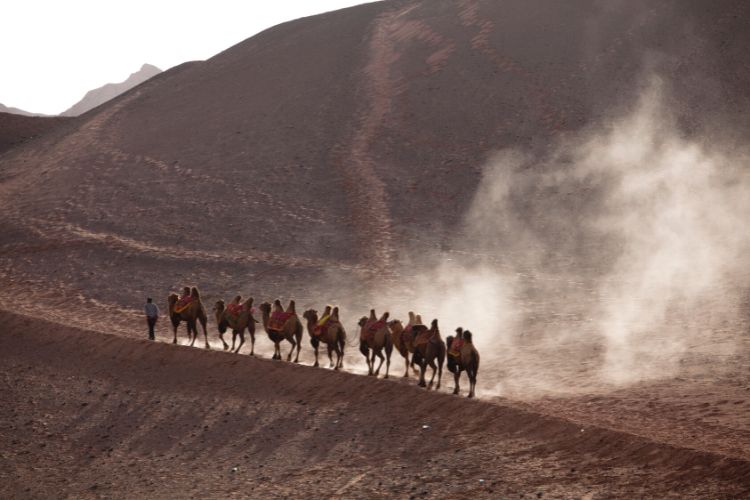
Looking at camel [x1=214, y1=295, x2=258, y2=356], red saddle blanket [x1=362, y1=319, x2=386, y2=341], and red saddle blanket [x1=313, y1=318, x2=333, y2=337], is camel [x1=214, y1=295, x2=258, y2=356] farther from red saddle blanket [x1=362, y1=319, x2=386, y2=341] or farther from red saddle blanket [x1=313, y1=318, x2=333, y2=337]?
red saddle blanket [x1=362, y1=319, x2=386, y2=341]

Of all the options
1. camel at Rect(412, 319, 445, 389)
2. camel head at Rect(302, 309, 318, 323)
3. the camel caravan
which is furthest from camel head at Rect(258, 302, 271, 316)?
camel at Rect(412, 319, 445, 389)

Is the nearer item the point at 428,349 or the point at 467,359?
the point at 467,359

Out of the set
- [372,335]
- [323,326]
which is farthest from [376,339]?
[323,326]

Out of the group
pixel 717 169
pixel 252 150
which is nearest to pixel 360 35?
pixel 252 150

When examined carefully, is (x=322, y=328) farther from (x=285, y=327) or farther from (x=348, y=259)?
Result: (x=348, y=259)

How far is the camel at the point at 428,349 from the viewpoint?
68.6 ft

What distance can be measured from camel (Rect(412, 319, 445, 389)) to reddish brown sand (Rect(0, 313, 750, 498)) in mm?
930

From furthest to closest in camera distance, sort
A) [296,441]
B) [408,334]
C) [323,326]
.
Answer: [323,326] < [408,334] < [296,441]

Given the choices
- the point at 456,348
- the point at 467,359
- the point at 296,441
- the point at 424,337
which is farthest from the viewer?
the point at 424,337

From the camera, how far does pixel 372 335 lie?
22.6 meters

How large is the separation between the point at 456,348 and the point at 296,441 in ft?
14.0

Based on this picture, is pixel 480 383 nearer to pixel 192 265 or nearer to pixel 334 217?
pixel 192 265

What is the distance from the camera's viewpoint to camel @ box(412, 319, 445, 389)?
2091 cm

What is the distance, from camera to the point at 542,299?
35.4 m
